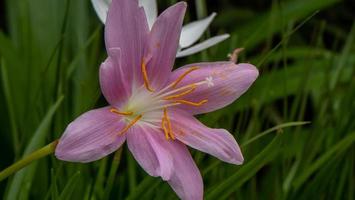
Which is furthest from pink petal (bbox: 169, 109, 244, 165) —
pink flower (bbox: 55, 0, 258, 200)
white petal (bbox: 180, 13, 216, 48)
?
white petal (bbox: 180, 13, 216, 48)

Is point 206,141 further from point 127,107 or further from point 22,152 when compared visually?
point 22,152

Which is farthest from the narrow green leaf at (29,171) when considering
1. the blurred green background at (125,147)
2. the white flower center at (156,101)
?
the white flower center at (156,101)

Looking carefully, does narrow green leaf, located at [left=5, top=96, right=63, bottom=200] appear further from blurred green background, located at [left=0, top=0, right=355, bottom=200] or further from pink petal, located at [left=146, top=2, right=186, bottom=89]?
pink petal, located at [left=146, top=2, right=186, bottom=89]

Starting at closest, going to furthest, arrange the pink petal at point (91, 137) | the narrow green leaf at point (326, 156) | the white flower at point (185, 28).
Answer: the pink petal at point (91, 137) → the white flower at point (185, 28) → the narrow green leaf at point (326, 156)

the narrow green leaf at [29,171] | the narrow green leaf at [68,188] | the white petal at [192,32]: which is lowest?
the narrow green leaf at [29,171]

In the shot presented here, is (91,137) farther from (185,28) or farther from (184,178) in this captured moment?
(185,28)

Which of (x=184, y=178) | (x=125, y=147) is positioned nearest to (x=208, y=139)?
(x=184, y=178)

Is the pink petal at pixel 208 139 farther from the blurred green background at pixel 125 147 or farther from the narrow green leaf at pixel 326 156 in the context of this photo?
the narrow green leaf at pixel 326 156
